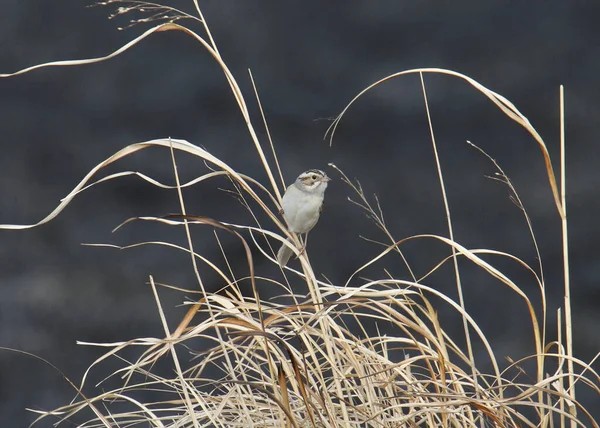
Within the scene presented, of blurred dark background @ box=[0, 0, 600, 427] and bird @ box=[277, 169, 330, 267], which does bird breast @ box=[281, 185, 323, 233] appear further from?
blurred dark background @ box=[0, 0, 600, 427]

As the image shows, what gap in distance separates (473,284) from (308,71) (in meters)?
1.20

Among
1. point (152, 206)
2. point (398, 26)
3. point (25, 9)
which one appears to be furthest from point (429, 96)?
point (25, 9)

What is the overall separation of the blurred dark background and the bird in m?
1.13

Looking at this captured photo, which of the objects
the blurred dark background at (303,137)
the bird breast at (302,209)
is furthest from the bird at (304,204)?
the blurred dark background at (303,137)

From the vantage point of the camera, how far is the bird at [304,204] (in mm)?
2453

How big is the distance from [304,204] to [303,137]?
4.40ft

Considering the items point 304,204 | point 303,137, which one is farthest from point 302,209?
point 303,137

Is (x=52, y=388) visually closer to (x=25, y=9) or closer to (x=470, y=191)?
A: (x=25, y=9)

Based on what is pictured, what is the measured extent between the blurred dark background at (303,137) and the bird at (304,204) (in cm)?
113

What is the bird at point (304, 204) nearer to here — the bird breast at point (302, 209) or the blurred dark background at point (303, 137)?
the bird breast at point (302, 209)

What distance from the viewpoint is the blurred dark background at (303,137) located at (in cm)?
361

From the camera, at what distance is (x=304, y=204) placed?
245 centimetres

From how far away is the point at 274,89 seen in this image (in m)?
3.78

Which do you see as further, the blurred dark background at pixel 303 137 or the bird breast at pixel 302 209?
the blurred dark background at pixel 303 137
